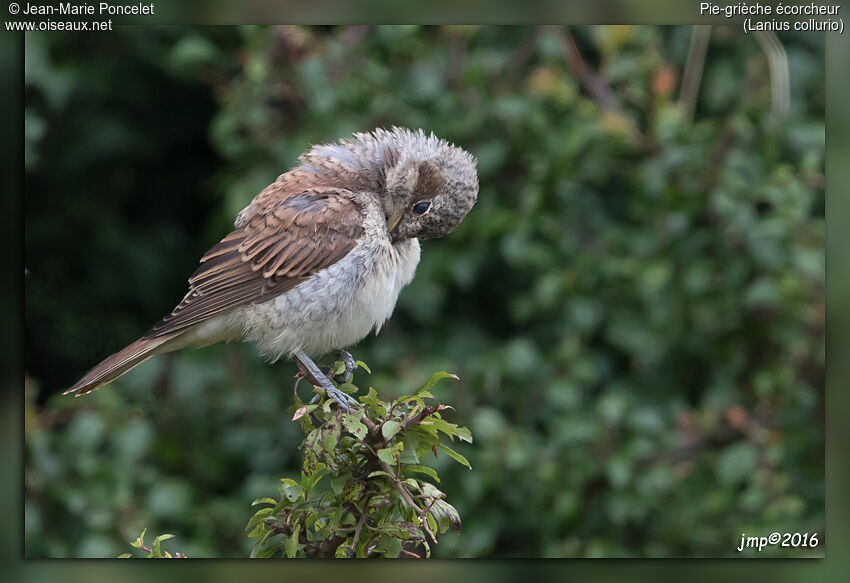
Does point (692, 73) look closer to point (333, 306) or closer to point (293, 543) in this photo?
point (333, 306)

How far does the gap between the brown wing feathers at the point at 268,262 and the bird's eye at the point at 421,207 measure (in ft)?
0.50

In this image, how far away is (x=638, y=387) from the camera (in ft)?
12.1

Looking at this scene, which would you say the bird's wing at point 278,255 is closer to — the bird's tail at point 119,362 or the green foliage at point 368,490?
the bird's tail at point 119,362

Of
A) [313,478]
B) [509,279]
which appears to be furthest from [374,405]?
[509,279]

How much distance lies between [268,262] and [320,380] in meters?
0.40

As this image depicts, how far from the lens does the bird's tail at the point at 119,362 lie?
2.79 m

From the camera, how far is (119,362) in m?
2.81

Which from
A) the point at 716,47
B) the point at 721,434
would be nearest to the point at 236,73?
the point at 716,47

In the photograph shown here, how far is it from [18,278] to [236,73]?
4.28ft

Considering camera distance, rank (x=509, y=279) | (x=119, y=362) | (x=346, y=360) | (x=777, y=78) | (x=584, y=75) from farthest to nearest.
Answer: (x=509, y=279) → (x=584, y=75) → (x=777, y=78) → (x=346, y=360) → (x=119, y=362)

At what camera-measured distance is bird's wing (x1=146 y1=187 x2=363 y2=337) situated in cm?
285

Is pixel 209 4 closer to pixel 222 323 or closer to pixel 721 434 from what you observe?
pixel 222 323

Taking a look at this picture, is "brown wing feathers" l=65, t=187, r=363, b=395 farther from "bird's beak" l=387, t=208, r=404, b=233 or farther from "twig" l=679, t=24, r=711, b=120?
"twig" l=679, t=24, r=711, b=120

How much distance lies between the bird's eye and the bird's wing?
151 mm
